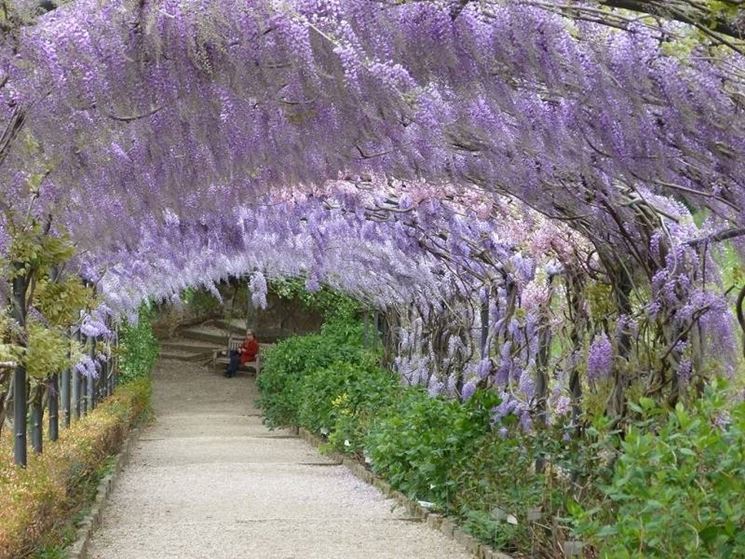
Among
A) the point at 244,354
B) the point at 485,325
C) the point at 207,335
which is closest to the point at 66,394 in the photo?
the point at 485,325

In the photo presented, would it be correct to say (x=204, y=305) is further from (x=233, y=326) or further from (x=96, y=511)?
(x=96, y=511)

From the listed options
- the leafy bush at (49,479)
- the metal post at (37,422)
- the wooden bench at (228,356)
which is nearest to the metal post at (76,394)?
the leafy bush at (49,479)

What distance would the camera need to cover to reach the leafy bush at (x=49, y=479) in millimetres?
5432

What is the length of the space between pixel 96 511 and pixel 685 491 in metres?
5.73

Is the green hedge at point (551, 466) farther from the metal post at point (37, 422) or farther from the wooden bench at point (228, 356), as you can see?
the wooden bench at point (228, 356)

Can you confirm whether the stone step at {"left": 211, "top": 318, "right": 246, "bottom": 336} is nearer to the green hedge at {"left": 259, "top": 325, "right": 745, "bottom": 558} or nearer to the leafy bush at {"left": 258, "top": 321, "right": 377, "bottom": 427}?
the leafy bush at {"left": 258, "top": 321, "right": 377, "bottom": 427}

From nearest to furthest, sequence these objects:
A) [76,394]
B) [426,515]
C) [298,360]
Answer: [426,515], [76,394], [298,360]

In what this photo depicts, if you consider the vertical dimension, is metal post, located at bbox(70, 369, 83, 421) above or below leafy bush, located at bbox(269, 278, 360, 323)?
below

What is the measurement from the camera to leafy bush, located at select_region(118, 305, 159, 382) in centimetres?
2114

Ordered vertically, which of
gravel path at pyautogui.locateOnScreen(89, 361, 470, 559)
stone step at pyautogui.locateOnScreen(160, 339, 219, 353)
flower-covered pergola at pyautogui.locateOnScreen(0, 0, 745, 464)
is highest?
flower-covered pergola at pyautogui.locateOnScreen(0, 0, 745, 464)

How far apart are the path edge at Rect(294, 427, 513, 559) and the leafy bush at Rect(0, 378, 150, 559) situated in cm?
225

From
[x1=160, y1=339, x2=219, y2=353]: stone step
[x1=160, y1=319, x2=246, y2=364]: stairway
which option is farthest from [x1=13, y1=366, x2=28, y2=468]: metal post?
[x1=160, y1=339, x2=219, y2=353]: stone step

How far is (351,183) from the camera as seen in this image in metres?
9.75

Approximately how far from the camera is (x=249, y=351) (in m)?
26.1
